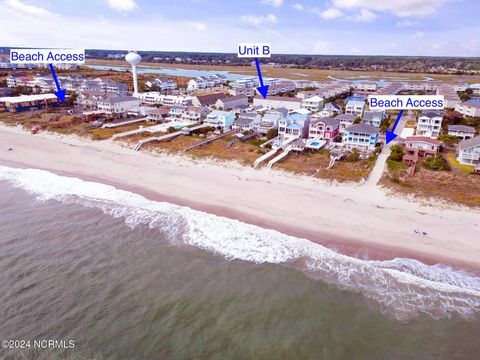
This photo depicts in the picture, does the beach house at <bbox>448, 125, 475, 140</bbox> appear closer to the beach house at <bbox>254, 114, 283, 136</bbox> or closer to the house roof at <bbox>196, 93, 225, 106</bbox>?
the beach house at <bbox>254, 114, 283, 136</bbox>

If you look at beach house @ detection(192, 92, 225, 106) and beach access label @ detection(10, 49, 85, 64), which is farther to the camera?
beach house @ detection(192, 92, 225, 106)

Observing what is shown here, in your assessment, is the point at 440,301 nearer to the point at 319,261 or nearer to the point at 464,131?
the point at 319,261

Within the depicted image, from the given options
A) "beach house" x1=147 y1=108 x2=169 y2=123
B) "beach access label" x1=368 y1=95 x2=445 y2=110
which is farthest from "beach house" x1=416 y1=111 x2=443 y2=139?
"beach house" x1=147 y1=108 x2=169 y2=123

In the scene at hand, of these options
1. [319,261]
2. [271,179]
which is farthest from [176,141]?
[319,261]

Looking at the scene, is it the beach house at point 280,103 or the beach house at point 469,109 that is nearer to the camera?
the beach house at point 469,109

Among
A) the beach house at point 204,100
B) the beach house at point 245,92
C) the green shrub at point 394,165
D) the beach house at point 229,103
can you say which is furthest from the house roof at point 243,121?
the beach house at point 245,92

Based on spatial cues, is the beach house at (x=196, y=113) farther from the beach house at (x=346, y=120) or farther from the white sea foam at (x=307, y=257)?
the white sea foam at (x=307, y=257)
